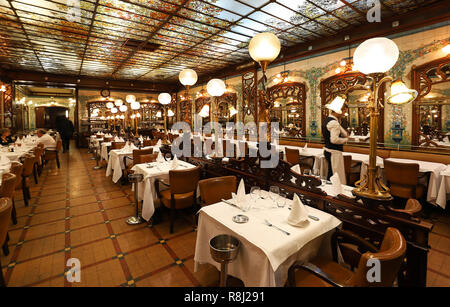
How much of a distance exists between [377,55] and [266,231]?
151cm

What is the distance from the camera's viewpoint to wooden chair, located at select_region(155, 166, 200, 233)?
3.12m

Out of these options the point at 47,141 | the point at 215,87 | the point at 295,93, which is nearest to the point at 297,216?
the point at 215,87

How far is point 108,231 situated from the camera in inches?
130

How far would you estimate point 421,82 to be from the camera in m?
5.00

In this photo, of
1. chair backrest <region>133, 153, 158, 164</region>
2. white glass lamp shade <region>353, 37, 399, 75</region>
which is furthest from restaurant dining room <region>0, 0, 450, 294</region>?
chair backrest <region>133, 153, 158, 164</region>

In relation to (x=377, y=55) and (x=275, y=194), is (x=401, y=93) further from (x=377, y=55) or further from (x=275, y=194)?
(x=275, y=194)

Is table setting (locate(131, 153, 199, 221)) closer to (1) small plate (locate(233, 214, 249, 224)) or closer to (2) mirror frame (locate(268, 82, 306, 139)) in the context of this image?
(1) small plate (locate(233, 214, 249, 224))

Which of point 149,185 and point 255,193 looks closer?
point 255,193

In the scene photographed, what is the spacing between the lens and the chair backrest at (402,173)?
11.2 feet

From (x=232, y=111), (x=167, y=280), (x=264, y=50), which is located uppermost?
(x=232, y=111)

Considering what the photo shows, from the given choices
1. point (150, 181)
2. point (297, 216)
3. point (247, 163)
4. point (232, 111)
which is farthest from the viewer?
point (232, 111)

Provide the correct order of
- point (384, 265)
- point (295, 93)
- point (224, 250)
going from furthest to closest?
point (295, 93), point (224, 250), point (384, 265)
